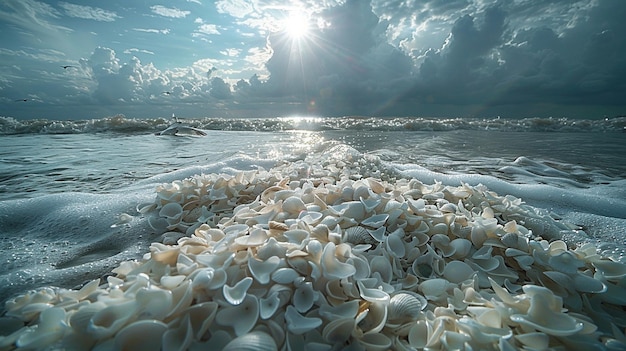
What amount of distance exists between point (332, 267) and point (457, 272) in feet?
2.07

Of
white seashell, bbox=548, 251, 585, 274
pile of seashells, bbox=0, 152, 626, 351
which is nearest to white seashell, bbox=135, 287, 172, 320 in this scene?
pile of seashells, bbox=0, 152, 626, 351

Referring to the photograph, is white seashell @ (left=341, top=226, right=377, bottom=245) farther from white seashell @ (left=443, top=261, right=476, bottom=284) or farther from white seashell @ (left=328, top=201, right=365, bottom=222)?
white seashell @ (left=443, top=261, right=476, bottom=284)

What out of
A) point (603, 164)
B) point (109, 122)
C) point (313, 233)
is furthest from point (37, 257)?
point (109, 122)

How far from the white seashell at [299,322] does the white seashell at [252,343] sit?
85mm

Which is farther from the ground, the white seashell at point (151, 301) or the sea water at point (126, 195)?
A: the white seashell at point (151, 301)

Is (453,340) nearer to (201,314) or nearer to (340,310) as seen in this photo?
(340,310)

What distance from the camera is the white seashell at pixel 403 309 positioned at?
1032 millimetres

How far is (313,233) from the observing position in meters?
1.31

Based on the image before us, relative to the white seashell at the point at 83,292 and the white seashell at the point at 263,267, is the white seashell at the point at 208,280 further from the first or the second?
the white seashell at the point at 83,292

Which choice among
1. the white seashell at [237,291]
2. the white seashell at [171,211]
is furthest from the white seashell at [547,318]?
the white seashell at [171,211]

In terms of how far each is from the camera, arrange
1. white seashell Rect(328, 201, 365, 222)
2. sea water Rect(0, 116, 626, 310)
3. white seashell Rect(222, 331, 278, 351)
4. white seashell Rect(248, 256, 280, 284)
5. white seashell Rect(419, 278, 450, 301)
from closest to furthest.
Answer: white seashell Rect(222, 331, 278, 351)
white seashell Rect(248, 256, 280, 284)
white seashell Rect(419, 278, 450, 301)
white seashell Rect(328, 201, 365, 222)
sea water Rect(0, 116, 626, 310)

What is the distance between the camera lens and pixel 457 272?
1336 millimetres

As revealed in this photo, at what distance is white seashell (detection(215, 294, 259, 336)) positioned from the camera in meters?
0.91

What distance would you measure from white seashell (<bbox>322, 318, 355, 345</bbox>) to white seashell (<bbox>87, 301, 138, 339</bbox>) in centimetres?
60
